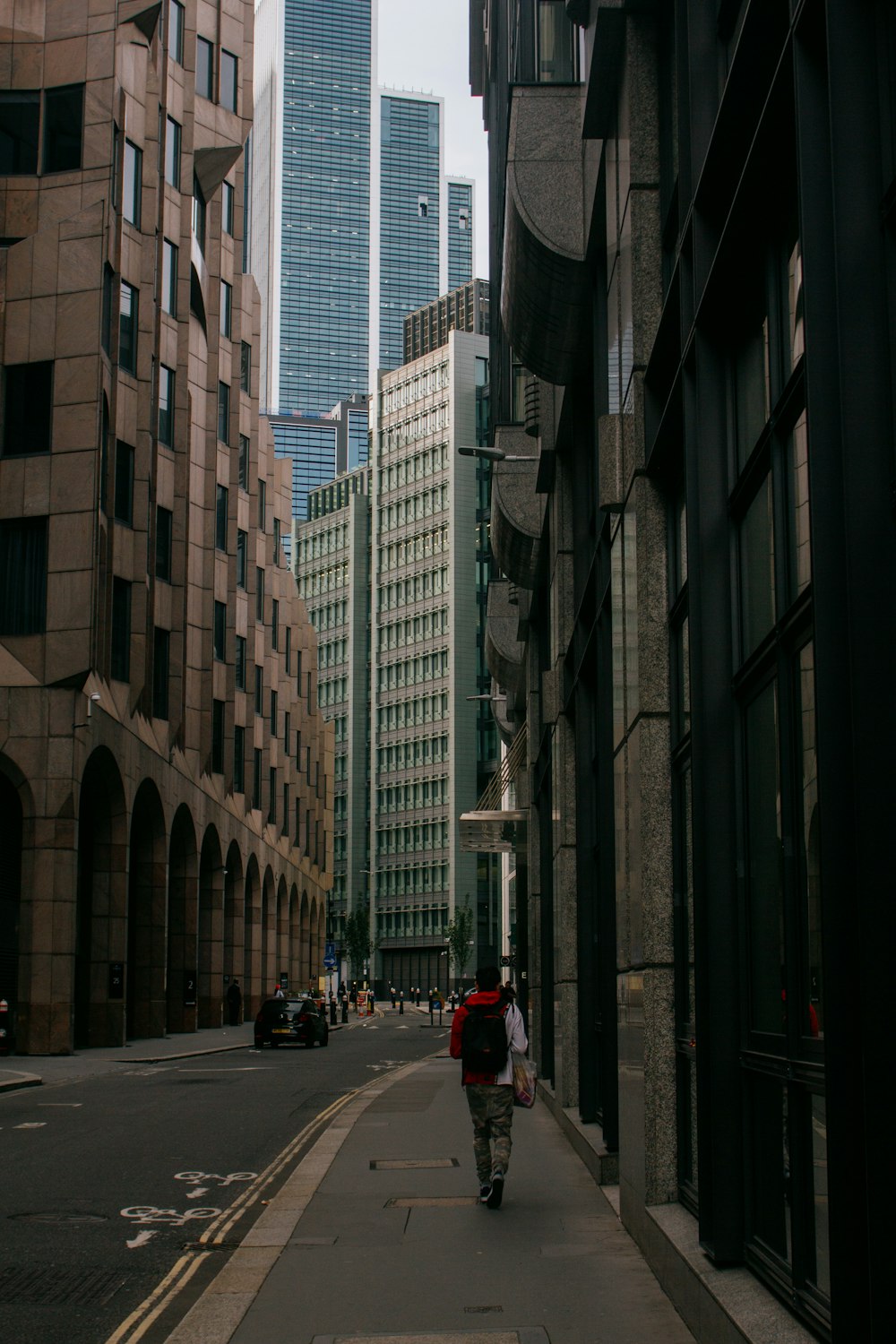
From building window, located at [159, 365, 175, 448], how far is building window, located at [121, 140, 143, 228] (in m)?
4.93

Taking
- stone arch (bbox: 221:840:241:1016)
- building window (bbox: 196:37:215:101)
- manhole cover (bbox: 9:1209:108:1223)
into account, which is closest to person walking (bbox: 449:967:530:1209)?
manhole cover (bbox: 9:1209:108:1223)

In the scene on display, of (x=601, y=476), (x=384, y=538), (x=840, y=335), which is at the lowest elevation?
(x=840, y=335)

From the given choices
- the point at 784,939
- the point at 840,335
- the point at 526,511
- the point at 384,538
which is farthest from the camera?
the point at 384,538

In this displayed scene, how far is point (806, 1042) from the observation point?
5941mm

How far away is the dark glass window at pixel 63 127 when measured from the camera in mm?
39375

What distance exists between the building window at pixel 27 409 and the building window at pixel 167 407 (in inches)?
355

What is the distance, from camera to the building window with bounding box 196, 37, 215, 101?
5556 cm

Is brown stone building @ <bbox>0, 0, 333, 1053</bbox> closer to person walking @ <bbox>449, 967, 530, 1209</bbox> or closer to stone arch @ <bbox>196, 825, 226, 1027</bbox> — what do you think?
stone arch @ <bbox>196, 825, 226, 1027</bbox>

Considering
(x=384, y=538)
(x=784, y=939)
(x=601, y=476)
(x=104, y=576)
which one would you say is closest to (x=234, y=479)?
(x=104, y=576)

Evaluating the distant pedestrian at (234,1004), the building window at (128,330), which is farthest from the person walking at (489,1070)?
the distant pedestrian at (234,1004)

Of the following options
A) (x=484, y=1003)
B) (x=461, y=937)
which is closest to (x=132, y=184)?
(x=484, y=1003)

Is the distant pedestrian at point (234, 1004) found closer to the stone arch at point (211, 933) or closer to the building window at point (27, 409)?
the stone arch at point (211, 933)

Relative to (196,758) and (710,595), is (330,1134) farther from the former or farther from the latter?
(196,758)

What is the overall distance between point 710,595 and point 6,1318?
5114 mm
